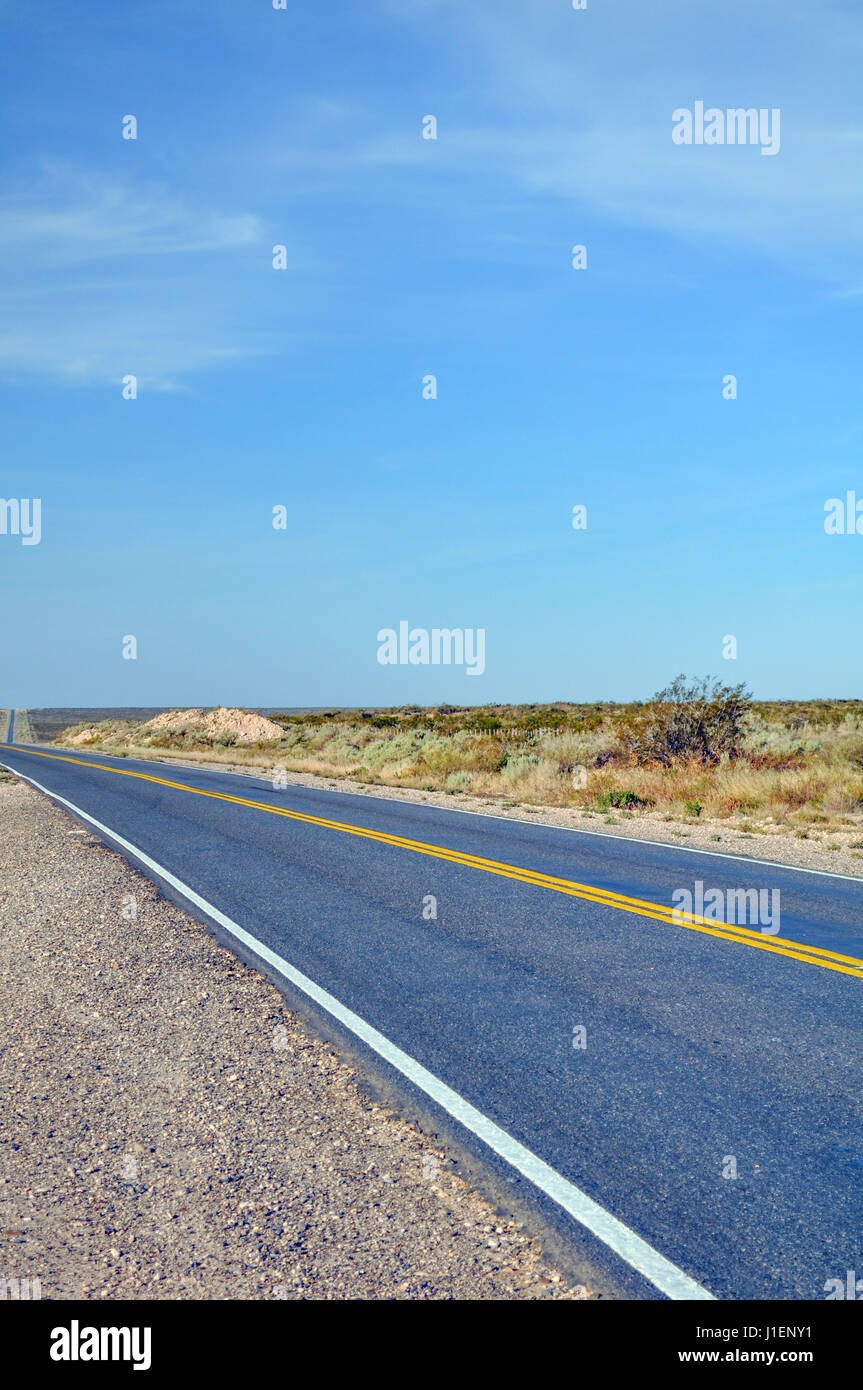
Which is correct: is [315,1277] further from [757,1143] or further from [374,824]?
[374,824]

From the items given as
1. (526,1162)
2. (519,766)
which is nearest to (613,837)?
(519,766)

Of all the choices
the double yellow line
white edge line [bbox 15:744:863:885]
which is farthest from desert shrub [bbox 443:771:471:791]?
the double yellow line

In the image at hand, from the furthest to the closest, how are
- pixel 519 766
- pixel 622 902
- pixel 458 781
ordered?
pixel 458 781
pixel 519 766
pixel 622 902

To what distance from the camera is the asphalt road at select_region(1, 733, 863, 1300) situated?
388cm

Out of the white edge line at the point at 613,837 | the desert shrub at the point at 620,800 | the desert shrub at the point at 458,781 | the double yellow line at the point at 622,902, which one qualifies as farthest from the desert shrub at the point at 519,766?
the double yellow line at the point at 622,902

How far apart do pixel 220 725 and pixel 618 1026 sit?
A: 63.3m

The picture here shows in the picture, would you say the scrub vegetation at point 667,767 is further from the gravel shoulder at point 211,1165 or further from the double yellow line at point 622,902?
the gravel shoulder at point 211,1165

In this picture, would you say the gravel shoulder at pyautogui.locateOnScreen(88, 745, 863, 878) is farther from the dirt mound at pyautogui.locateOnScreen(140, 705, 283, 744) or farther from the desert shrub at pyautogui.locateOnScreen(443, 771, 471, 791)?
the dirt mound at pyautogui.locateOnScreen(140, 705, 283, 744)

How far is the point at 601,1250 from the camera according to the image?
3656 millimetres

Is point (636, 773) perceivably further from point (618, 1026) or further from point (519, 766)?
point (618, 1026)

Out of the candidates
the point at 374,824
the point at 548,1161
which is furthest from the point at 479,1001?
the point at 374,824

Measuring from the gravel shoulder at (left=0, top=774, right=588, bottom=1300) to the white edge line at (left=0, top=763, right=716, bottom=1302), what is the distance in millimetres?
252

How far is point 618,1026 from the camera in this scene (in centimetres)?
614
